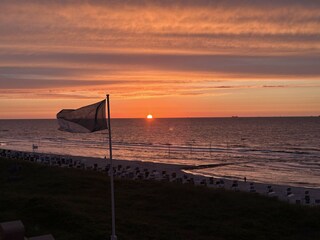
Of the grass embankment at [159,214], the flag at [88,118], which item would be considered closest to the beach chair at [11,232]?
the flag at [88,118]

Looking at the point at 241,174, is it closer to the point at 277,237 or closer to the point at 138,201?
the point at 138,201

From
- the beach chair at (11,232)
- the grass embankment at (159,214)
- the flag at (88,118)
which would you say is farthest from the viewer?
the grass embankment at (159,214)

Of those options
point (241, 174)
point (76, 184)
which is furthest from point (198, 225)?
point (241, 174)

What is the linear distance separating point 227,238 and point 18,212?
7.60 m

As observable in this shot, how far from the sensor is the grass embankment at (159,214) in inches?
522

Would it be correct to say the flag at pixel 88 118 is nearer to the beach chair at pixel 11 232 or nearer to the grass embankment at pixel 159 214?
the beach chair at pixel 11 232

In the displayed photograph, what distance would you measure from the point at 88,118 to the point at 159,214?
662 centimetres

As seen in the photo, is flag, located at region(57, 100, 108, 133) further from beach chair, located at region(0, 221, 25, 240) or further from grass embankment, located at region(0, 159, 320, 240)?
grass embankment, located at region(0, 159, 320, 240)

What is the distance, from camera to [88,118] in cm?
1039

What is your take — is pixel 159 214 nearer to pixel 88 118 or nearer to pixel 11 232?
pixel 88 118

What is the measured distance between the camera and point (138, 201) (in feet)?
58.6

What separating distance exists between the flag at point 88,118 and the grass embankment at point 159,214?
3910mm

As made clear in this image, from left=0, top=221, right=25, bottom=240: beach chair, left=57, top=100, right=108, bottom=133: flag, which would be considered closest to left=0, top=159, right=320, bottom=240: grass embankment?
left=57, top=100, right=108, bottom=133: flag

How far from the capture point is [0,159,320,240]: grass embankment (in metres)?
13.2
